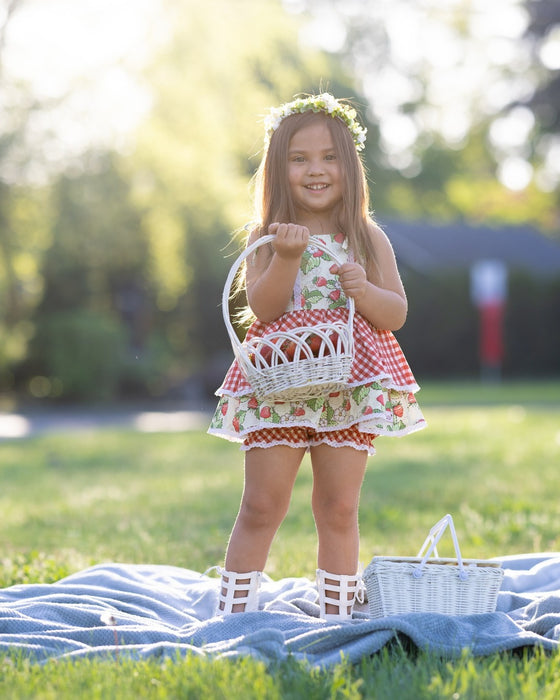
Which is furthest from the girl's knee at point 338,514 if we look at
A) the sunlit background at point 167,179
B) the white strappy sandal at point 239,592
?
the sunlit background at point 167,179

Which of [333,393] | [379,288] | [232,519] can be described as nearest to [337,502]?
[333,393]

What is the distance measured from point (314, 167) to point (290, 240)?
39 cm

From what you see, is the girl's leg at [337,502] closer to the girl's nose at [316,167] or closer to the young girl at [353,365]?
the young girl at [353,365]

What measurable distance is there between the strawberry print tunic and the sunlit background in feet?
42.9

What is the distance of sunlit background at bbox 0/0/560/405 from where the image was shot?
57.3 feet

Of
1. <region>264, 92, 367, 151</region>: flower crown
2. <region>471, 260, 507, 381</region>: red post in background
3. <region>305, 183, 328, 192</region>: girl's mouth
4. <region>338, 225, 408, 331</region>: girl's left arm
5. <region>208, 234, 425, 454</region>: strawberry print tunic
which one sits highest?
<region>471, 260, 507, 381</region>: red post in background

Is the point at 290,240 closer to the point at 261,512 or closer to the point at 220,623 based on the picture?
the point at 261,512

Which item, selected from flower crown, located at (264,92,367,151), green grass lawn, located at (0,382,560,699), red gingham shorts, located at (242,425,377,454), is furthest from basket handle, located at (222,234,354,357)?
green grass lawn, located at (0,382,560,699)

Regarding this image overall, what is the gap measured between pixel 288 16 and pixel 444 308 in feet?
25.0

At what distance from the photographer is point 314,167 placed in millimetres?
3371

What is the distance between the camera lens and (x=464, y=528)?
502 centimetres

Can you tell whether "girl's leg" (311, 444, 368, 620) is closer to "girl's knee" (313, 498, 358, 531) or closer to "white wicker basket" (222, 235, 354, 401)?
"girl's knee" (313, 498, 358, 531)

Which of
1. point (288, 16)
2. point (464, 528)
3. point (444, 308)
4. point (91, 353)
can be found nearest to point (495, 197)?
point (444, 308)

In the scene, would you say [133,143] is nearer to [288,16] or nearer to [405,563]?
[288,16]
